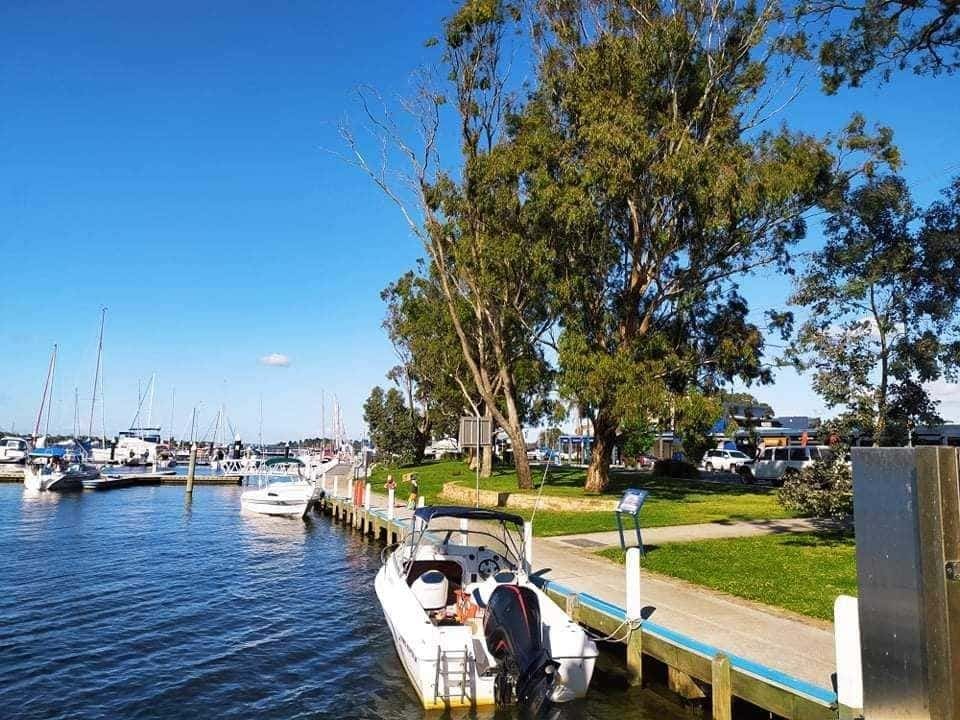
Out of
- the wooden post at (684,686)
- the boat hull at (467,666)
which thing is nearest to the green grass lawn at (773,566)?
the wooden post at (684,686)

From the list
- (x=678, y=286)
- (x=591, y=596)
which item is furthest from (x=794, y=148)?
(x=591, y=596)

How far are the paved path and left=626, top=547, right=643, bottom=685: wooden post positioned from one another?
52cm

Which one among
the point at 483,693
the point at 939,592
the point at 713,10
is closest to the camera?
the point at 939,592

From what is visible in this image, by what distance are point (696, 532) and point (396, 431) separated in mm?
43649

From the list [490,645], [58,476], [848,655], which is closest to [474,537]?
[490,645]

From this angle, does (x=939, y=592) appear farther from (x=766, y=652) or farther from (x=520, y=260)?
(x=520, y=260)

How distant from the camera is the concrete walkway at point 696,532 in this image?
1836 cm

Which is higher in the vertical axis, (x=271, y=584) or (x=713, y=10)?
(x=713, y=10)

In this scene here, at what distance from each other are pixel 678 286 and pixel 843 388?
8261mm

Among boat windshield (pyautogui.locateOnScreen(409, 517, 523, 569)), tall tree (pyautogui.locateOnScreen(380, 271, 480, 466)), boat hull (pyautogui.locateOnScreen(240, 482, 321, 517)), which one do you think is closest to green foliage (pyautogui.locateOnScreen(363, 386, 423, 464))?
tall tree (pyautogui.locateOnScreen(380, 271, 480, 466))

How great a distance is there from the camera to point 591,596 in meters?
12.3

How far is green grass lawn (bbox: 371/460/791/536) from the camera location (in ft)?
72.2

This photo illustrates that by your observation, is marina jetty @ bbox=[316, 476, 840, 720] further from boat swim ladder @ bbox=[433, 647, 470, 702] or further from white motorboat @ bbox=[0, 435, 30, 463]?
white motorboat @ bbox=[0, 435, 30, 463]

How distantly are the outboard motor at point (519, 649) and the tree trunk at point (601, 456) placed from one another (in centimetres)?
1996
